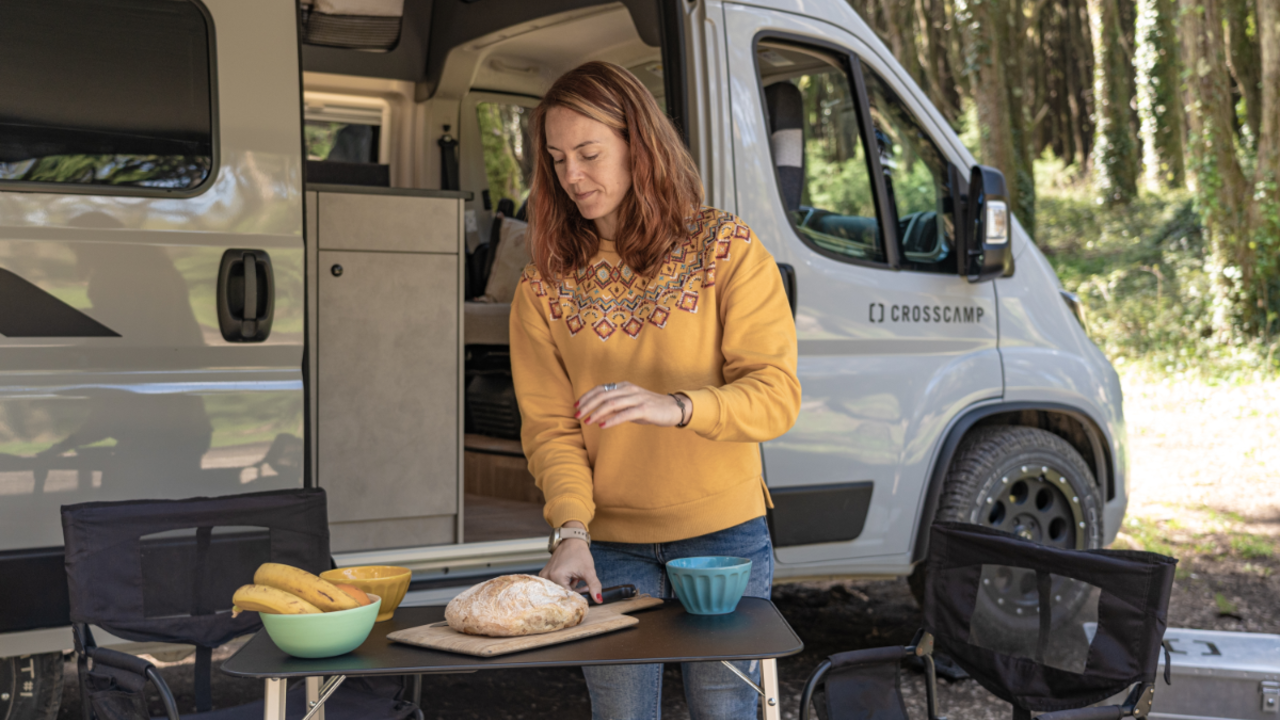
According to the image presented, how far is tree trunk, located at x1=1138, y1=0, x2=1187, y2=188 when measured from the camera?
53.0 feet

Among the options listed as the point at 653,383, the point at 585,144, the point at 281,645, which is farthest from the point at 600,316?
the point at 281,645

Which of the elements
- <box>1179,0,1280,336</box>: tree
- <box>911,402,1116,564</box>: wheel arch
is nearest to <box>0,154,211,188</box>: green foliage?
<box>911,402,1116,564</box>: wheel arch

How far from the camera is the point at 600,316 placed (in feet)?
6.84

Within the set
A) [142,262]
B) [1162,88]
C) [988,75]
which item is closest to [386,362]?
[142,262]

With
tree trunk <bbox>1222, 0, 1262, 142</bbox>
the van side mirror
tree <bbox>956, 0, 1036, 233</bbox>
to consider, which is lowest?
the van side mirror

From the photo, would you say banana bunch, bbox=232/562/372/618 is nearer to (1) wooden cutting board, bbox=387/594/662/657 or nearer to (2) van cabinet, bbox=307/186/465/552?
(1) wooden cutting board, bbox=387/594/662/657

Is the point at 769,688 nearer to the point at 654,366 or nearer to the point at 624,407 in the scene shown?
the point at 624,407

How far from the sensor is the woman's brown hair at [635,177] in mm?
2043

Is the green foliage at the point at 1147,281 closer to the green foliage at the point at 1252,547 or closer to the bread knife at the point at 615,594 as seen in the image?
the green foliage at the point at 1252,547

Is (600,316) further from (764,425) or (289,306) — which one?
(289,306)

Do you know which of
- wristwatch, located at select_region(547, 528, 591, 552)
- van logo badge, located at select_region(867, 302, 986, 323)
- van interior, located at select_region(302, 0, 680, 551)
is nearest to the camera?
wristwatch, located at select_region(547, 528, 591, 552)

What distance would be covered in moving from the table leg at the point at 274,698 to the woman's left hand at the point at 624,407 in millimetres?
610

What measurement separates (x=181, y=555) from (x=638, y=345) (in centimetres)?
117

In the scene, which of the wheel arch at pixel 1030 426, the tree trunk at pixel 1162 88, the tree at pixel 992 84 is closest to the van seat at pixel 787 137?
the wheel arch at pixel 1030 426
